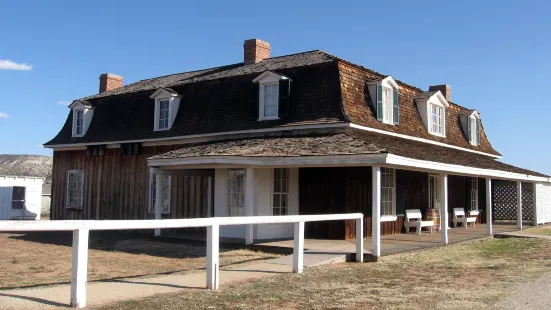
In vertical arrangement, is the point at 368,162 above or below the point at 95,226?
above

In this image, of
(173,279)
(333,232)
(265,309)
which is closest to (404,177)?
(333,232)

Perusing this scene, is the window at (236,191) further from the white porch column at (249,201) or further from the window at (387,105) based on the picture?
the window at (387,105)

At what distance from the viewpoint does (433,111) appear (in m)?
21.0

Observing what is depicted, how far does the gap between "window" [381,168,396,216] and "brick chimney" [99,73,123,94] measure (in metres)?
14.9

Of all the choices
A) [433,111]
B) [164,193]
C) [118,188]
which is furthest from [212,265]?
[433,111]

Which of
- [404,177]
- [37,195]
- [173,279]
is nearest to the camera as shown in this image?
[173,279]

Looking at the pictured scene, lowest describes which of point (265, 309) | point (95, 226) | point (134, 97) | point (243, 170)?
point (265, 309)

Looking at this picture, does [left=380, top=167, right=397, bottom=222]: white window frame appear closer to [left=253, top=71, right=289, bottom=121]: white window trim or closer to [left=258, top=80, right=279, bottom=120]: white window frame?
[left=258, top=80, right=279, bottom=120]: white window frame

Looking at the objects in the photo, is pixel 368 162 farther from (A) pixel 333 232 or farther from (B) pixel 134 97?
(B) pixel 134 97

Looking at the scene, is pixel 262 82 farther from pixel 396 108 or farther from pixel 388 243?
pixel 388 243

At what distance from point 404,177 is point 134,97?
35.5ft

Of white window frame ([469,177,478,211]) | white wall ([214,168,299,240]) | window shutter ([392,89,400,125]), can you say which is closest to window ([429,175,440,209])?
window shutter ([392,89,400,125])

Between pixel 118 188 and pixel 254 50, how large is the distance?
7291 millimetres

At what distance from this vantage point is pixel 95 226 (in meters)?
6.87
